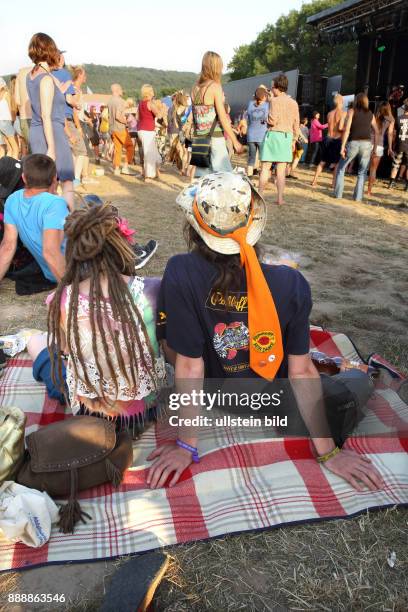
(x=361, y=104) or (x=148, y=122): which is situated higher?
(x=361, y=104)

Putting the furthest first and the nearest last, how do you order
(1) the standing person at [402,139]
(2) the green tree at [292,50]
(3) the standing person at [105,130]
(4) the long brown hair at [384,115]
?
(2) the green tree at [292,50] < (3) the standing person at [105,130] < (1) the standing person at [402,139] < (4) the long brown hair at [384,115]

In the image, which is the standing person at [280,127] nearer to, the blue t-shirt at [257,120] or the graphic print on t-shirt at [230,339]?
the blue t-shirt at [257,120]

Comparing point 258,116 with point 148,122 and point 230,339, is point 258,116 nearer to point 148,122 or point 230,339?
point 148,122

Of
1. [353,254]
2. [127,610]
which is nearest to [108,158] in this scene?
[353,254]

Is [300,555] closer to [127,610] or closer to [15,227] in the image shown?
[127,610]

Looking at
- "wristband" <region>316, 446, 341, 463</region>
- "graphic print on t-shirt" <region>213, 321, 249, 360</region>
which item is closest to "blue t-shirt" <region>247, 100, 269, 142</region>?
"graphic print on t-shirt" <region>213, 321, 249, 360</region>

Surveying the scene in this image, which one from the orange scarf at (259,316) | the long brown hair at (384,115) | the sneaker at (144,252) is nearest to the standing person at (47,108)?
the sneaker at (144,252)

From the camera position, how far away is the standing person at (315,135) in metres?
11.0

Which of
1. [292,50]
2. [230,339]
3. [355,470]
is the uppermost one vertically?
[292,50]

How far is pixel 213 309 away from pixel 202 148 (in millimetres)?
4019

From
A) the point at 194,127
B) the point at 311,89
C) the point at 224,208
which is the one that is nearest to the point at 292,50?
the point at 311,89

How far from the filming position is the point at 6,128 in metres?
7.49

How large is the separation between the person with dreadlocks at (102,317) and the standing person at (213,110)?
12.2 ft

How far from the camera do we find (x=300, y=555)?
5.44ft
